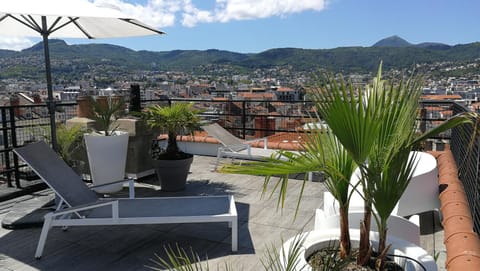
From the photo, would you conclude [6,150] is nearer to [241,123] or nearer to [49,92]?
[49,92]

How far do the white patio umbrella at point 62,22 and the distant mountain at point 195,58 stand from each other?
159cm

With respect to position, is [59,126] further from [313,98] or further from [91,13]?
[313,98]

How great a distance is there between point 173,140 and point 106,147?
0.83 m

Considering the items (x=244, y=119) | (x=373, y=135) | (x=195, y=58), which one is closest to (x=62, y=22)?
(x=244, y=119)

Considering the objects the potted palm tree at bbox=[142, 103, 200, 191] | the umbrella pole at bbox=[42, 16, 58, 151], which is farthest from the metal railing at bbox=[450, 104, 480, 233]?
the umbrella pole at bbox=[42, 16, 58, 151]

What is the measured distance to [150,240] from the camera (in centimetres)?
344

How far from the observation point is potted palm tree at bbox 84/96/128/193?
4.85 metres

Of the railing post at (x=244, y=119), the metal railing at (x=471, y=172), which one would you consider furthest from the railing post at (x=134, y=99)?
the metal railing at (x=471, y=172)

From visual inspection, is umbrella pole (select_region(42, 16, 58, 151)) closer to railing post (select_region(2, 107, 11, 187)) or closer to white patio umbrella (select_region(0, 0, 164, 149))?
white patio umbrella (select_region(0, 0, 164, 149))

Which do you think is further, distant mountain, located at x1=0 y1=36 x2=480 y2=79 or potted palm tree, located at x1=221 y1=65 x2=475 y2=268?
distant mountain, located at x1=0 y1=36 x2=480 y2=79

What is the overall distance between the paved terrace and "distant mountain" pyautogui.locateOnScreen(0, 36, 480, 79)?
151cm

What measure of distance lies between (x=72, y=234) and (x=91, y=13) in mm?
2048

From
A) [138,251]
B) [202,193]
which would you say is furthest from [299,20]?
[138,251]

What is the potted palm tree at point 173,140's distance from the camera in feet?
16.1
